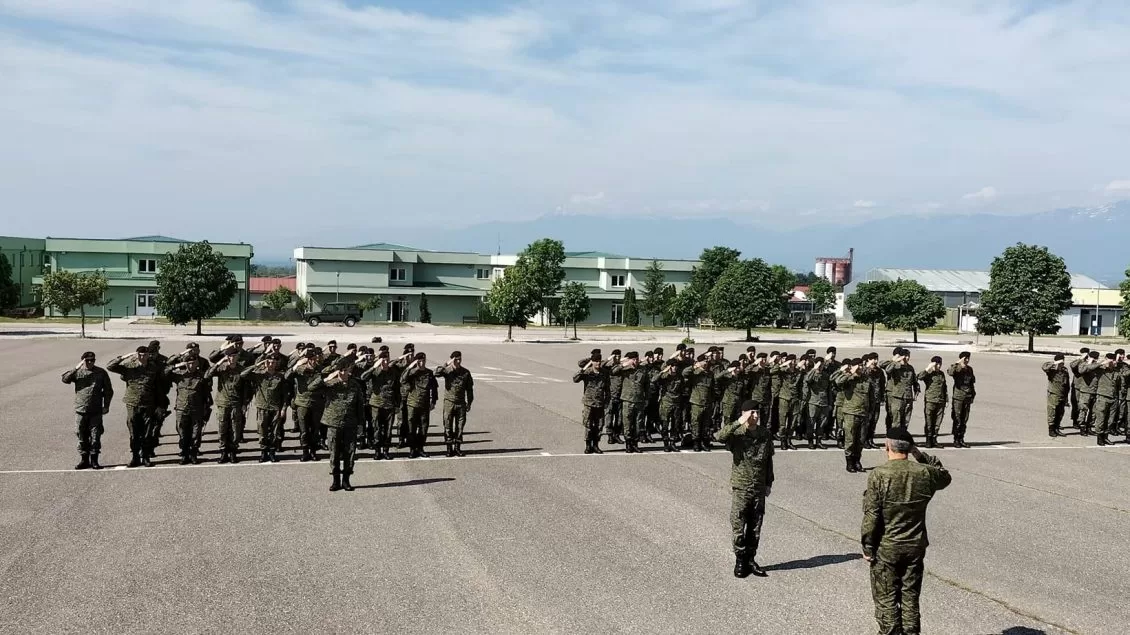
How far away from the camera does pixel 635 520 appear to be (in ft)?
38.2

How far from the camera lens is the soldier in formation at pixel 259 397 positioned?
14281 millimetres

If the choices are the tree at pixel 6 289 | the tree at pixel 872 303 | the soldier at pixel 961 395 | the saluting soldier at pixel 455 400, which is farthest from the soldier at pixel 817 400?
the tree at pixel 6 289

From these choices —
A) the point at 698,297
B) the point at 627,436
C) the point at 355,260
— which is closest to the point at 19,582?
the point at 627,436

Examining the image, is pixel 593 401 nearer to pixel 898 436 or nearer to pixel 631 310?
pixel 898 436

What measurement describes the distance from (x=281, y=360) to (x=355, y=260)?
68491 millimetres

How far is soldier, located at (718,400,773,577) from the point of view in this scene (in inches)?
367

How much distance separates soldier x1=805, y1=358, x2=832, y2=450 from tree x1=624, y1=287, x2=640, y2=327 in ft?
218

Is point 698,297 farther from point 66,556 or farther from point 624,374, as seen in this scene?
point 66,556

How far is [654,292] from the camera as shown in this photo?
83625mm

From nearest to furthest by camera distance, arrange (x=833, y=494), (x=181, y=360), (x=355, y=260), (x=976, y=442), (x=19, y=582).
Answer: (x=19, y=582), (x=833, y=494), (x=181, y=360), (x=976, y=442), (x=355, y=260)

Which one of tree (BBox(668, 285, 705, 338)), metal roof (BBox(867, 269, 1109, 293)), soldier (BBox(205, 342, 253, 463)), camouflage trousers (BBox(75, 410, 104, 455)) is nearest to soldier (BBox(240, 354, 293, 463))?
soldier (BBox(205, 342, 253, 463))

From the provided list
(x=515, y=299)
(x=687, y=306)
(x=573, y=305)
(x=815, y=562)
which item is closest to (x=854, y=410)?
(x=815, y=562)

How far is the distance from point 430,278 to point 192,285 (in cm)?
3730

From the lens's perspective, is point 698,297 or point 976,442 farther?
point 698,297
